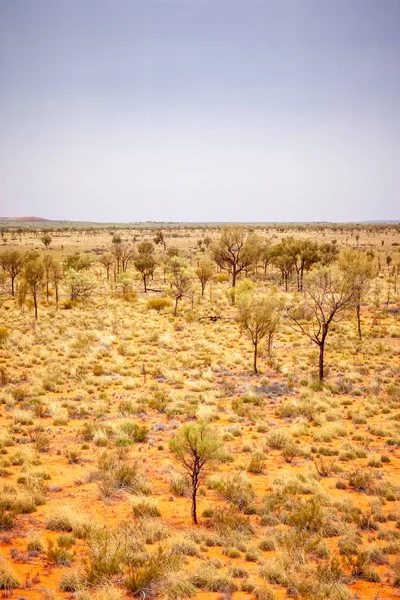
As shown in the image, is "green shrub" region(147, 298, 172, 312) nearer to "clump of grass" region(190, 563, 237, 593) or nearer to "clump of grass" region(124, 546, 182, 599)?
"clump of grass" region(124, 546, 182, 599)

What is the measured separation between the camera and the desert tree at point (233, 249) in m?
53.2

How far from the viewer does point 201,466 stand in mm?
11641

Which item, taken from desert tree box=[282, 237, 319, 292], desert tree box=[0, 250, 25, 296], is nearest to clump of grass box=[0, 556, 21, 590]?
desert tree box=[0, 250, 25, 296]

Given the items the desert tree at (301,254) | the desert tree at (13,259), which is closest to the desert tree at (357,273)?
the desert tree at (301,254)

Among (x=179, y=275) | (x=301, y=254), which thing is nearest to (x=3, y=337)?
(x=179, y=275)

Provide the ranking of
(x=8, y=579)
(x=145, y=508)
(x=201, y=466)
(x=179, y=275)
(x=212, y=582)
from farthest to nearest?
(x=179, y=275) < (x=201, y=466) < (x=145, y=508) < (x=212, y=582) < (x=8, y=579)

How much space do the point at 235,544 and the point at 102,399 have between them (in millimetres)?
11800

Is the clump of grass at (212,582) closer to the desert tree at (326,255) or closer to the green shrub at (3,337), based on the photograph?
the green shrub at (3,337)

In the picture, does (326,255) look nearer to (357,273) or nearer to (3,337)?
(357,273)

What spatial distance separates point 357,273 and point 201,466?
844 inches

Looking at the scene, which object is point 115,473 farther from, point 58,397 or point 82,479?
point 58,397

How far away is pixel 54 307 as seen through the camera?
44.6 meters

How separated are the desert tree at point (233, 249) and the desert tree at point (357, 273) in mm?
18134

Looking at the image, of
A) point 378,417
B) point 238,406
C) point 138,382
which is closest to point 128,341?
point 138,382
